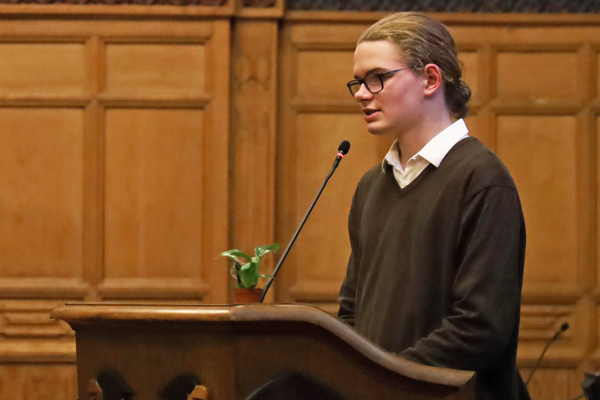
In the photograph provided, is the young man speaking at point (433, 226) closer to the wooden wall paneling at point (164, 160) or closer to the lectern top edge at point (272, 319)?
the lectern top edge at point (272, 319)

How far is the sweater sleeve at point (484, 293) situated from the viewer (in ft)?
4.33

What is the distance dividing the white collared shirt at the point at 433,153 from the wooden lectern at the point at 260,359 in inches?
22.8

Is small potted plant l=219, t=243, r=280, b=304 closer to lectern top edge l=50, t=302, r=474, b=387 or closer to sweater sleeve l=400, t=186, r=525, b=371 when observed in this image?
sweater sleeve l=400, t=186, r=525, b=371

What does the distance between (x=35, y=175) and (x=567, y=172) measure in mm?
3294

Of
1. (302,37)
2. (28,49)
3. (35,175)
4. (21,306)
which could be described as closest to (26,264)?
(21,306)

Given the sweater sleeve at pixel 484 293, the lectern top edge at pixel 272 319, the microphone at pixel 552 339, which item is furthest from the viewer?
the microphone at pixel 552 339

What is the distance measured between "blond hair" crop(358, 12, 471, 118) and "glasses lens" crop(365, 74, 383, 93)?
71mm

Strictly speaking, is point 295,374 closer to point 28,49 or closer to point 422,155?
point 422,155

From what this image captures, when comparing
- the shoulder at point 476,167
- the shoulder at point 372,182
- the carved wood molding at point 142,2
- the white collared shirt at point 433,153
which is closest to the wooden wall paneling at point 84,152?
the carved wood molding at point 142,2

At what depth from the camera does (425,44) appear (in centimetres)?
160

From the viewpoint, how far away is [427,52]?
160 cm

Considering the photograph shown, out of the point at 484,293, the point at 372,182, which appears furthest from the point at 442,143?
the point at 484,293

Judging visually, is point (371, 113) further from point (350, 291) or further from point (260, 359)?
point (260, 359)

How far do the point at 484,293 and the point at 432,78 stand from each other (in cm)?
52
